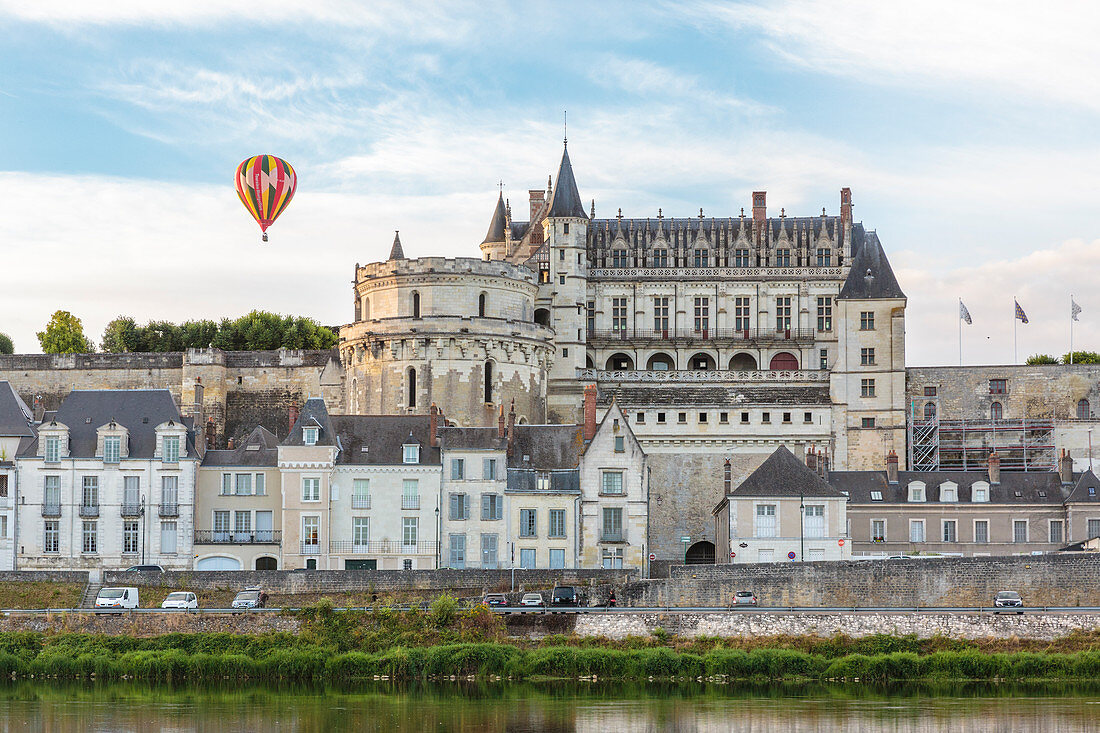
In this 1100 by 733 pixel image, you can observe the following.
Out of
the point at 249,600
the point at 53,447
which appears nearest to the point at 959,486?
the point at 249,600

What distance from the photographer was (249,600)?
4041 centimetres

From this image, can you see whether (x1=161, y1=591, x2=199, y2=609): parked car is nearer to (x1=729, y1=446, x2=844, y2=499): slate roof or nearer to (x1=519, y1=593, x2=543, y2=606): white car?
(x1=519, y1=593, x2=543, y2=606): white car

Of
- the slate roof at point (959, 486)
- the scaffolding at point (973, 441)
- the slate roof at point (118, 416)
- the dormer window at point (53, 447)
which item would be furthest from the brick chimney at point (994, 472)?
the dormer window at point (53, 447)

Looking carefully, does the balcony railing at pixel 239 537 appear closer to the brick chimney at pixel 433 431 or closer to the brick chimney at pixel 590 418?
the brick chimney at pixel 433 431

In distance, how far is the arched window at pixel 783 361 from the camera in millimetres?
65062

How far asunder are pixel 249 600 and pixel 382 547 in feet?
22.3

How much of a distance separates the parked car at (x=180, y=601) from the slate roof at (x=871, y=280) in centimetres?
2835

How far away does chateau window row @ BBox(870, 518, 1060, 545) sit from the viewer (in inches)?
1961

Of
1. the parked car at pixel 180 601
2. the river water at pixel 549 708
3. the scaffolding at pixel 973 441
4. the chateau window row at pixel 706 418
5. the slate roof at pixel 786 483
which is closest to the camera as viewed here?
the river water at pixel 549 708

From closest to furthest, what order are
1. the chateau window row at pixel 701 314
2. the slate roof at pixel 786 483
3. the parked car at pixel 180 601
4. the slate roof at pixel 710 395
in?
the parked car at pixel 180 601 < the slate roof at pixel 786 483 < the slate roof at pixel 710 395 < the chateau window row at pixel 701 314

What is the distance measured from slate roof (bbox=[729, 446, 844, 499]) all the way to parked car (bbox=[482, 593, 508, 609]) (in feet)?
28.1

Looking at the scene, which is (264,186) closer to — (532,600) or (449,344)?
(449,344)

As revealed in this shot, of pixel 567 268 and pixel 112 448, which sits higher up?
pixel 567 268

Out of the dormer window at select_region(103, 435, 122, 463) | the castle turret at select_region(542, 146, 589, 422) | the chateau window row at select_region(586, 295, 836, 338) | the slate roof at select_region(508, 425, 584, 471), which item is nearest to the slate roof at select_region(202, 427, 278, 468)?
the dormer window at select_region(103, 435, 122, 463)
